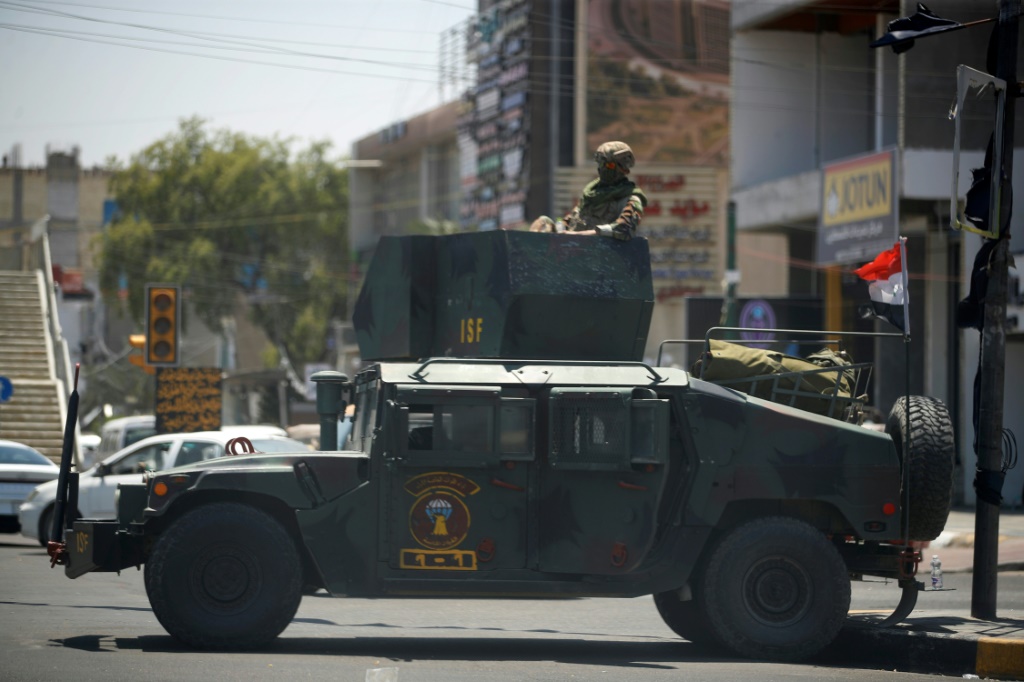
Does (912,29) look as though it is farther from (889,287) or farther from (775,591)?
(775,591)

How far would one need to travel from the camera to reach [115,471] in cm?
1819

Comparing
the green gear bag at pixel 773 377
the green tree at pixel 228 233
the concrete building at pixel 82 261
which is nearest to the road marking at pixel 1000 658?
the green gear bag at pixel 773 377

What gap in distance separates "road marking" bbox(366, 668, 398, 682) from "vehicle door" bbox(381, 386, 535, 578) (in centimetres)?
91

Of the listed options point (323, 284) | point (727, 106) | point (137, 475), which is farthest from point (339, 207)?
point (137, 475)

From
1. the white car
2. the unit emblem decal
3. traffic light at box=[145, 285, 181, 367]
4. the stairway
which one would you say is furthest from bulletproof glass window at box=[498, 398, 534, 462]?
the stairway

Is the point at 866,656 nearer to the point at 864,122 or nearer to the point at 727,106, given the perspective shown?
the point at 864,122

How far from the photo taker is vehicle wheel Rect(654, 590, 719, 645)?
10.6 meters

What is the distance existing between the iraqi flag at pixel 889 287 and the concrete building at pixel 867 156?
1405 centimetres

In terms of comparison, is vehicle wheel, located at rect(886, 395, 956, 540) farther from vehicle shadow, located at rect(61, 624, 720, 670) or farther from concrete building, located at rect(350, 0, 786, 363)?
concrete building, located at rect(350, 0, 786, 363)

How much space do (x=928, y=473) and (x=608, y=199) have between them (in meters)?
3.31

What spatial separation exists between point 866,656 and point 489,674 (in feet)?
9.85

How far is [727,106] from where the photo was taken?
41.8 metres

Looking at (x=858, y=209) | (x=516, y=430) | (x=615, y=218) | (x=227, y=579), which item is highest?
(x=858, y=209)

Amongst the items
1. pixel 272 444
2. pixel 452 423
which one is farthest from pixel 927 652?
pixel 272 444
